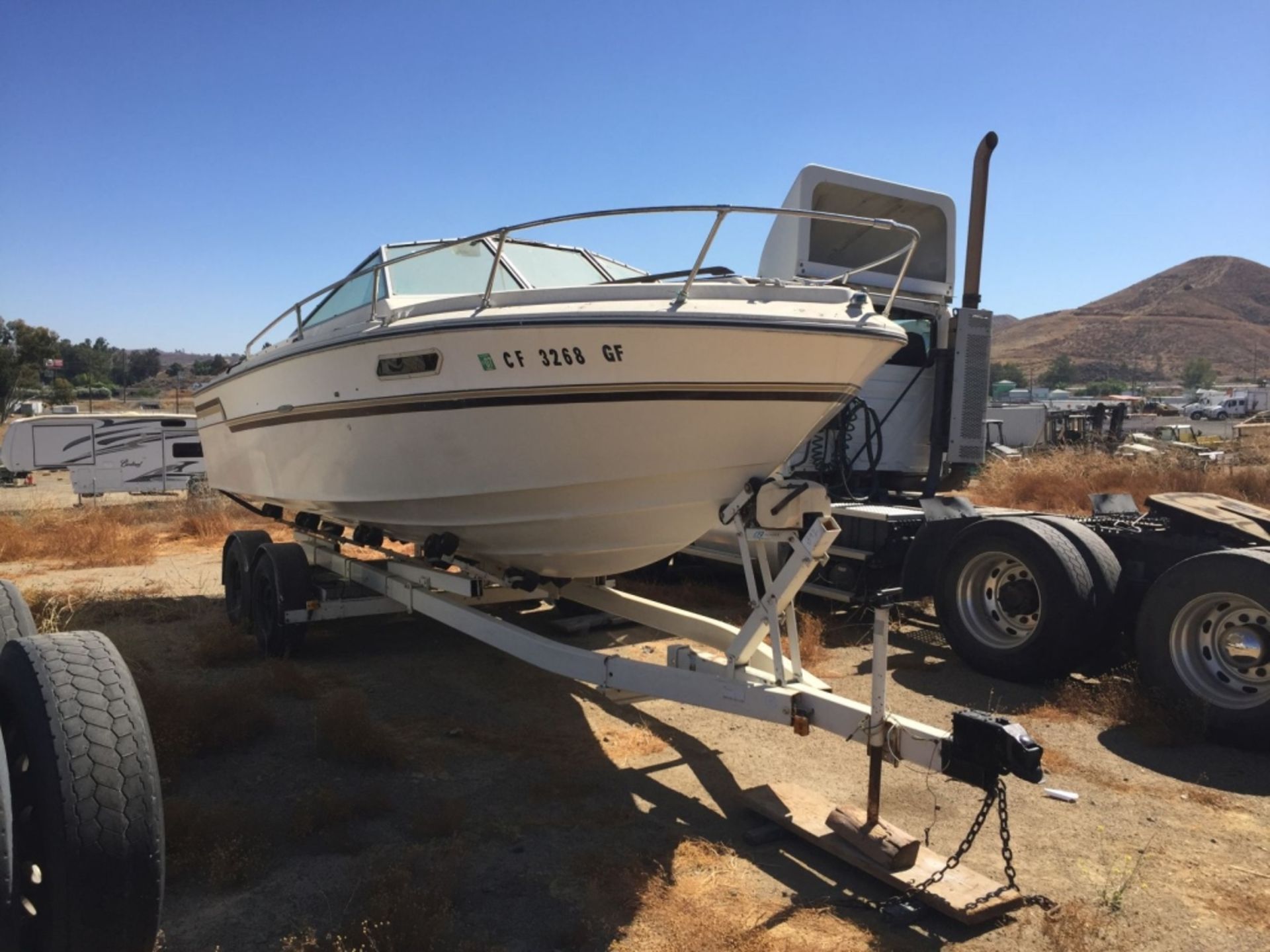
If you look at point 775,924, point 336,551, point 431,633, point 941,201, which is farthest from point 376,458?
point 941,201

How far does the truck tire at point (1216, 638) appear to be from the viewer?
4531 mm

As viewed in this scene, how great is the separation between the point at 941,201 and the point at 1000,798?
5818 mm

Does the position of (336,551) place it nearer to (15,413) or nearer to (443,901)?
(443,901)

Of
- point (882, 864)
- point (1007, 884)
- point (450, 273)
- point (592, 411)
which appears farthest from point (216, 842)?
point (450, 273)

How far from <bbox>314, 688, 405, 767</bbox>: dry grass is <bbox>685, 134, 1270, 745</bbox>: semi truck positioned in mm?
2446

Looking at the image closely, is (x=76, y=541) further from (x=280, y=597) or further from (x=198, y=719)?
(x=198, y=719)

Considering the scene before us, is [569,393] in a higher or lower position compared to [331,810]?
higher

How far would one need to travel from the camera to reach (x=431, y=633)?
7.18 m

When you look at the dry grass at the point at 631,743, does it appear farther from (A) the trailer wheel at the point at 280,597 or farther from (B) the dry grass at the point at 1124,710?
(A) the trailer wheel at the point at 280,597

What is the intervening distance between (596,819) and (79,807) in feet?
6.66

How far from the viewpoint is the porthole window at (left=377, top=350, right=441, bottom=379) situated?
14.9 feet

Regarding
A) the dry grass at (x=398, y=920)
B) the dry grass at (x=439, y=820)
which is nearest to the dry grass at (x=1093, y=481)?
the dry grass at (x=439, y=820)

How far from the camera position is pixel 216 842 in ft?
11.2

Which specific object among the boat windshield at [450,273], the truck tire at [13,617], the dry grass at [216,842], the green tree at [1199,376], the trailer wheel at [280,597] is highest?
the green tree at [1199,376]
